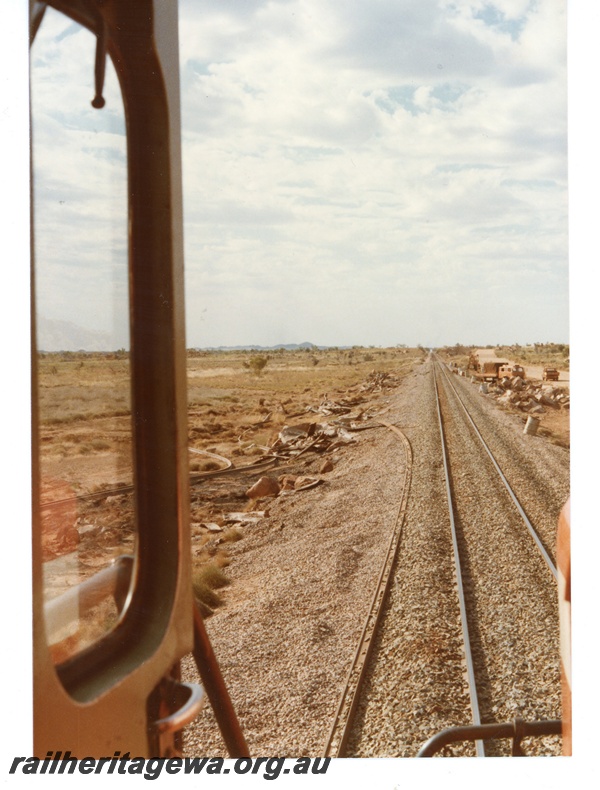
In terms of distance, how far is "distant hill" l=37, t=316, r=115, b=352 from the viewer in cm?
207

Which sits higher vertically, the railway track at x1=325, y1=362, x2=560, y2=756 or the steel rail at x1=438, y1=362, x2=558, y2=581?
the steel rail at x1=438, y1=362, x2=558, y2=581

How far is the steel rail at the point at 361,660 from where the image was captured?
2406mm

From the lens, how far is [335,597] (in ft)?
10.8

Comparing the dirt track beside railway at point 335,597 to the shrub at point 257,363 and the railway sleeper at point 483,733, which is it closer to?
the railway sleeper at point 483,733

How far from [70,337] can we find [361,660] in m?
1.77

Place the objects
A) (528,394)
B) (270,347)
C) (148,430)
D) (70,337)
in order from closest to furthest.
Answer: (148,430) < (70,337) < (270,347) < (528,394)

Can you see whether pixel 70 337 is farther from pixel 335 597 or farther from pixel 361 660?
pixel 335 597

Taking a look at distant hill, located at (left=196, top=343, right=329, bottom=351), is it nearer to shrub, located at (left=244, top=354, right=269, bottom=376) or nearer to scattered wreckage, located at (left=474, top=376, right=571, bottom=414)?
shrub, located at (left=244, top=354, right=269, bottom=376)

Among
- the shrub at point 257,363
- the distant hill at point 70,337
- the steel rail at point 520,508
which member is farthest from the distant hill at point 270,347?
the steel rail at point 520,508

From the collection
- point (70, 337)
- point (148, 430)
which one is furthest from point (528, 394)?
point (148, 430)

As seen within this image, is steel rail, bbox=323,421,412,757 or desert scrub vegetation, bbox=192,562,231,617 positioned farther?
desert scrub vegetation, bbox=192,562,231,617

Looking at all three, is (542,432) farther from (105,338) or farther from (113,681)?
(113,681)

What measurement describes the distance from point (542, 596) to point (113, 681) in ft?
7.62

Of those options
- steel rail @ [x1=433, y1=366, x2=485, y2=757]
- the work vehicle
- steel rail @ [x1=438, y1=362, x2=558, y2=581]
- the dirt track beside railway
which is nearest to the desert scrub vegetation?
the dirt track beside railway
